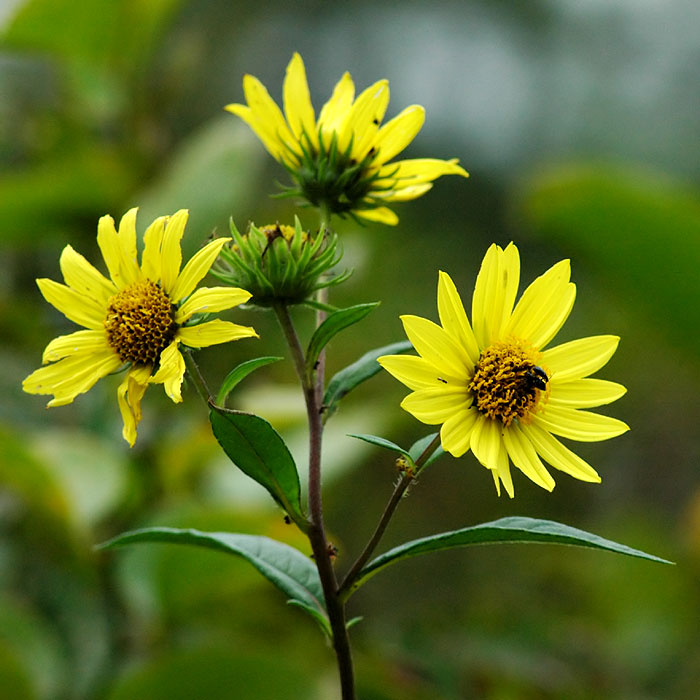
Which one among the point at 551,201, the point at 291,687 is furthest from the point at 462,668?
the point at 551,201

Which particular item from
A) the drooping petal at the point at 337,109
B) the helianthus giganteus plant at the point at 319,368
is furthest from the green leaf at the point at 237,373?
the drooping petal at the point at 337,109

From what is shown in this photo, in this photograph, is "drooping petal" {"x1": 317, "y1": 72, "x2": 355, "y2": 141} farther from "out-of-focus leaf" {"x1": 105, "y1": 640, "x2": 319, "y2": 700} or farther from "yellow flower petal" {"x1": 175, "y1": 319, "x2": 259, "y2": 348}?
"out-of-focus leaf" {"x1": 105, "y1": 640, "x2": 319, "y2": 700}

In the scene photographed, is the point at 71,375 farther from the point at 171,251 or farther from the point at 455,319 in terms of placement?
the point at 455,319

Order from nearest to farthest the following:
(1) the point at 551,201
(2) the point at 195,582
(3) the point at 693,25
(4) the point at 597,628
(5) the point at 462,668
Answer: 1. (2) the point at 195,582
2. (5) the point at 462,668
3. (1) the point at 551,201
4. (4) the point at 597,628
5. (3) the point at 693,25

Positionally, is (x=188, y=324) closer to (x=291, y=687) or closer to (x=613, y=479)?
(x=291, y=687)

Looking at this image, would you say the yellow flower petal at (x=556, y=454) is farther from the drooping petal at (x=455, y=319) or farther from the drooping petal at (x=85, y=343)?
the drooping petal at (x=85, y=343)

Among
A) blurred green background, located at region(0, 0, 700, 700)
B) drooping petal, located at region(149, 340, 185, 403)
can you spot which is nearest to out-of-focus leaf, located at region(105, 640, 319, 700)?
blurred green background, located at region(0, 0, 700, 700)
